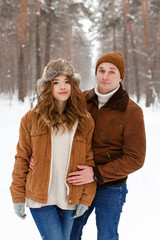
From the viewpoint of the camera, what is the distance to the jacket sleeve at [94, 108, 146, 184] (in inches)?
72.8

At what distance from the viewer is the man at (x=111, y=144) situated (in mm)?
1871

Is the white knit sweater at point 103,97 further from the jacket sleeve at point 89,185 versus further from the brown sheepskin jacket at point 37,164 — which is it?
the brown sheepskin jacket at point 37,164

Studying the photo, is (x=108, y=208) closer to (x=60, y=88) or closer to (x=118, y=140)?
(x=118, y=140)

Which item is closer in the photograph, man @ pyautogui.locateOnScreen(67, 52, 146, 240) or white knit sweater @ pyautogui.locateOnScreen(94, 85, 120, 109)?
man @ pyautogui.locateOnScreen(67, 52, 146, 240)

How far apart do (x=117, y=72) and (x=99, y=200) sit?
1.39 metres

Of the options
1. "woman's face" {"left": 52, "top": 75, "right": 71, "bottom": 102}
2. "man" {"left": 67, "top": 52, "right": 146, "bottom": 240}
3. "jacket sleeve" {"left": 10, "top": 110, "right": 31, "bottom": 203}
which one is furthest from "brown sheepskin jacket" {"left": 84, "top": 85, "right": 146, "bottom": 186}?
"jacket sleeve" {"left": 10, "top": 110, "right": 31, "bottom": 203}

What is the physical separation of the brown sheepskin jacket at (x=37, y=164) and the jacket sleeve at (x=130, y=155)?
8.5 inches

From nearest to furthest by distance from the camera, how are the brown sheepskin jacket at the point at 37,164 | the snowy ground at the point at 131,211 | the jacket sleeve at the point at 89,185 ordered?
the brown sheepskin jacket at the point at 37,164
the jacket sleeve at the point at 89,185
the snowy ground at the point at 131,211

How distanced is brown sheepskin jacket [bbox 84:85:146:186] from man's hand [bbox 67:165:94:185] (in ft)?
0.22

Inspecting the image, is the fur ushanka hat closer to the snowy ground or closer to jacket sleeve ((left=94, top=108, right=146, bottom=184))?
jacket sleeve ((left=94, top=108, right=146, bottom=184))

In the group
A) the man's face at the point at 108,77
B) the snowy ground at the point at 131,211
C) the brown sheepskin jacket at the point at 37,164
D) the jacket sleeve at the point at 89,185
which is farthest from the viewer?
the snowy ground at the point at 131,211

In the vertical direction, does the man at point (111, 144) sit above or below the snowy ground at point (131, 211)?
above

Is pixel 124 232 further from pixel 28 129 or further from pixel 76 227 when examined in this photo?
pixel 28 129

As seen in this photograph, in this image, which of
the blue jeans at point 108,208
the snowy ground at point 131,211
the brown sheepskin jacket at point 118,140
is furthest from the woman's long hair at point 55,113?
the snowy ground at point 131,211
